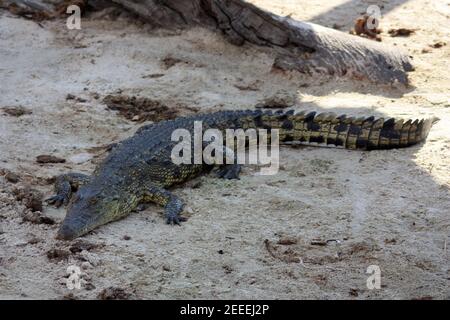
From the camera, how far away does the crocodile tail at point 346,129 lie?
605 centimetres

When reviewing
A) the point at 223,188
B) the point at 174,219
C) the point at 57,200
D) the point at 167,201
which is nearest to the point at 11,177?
the point at 57,200

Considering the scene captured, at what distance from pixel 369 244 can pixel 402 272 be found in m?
0.34

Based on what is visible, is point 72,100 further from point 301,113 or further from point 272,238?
point 272,238

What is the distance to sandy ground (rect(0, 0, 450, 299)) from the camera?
429 cm

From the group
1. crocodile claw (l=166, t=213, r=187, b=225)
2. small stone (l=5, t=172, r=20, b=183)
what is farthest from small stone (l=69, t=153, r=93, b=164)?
crocodile claw (l=166, t=213, r=187, b=225)

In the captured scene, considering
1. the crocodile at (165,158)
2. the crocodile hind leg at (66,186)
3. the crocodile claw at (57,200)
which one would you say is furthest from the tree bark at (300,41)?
the crocodile claw at (57,200)

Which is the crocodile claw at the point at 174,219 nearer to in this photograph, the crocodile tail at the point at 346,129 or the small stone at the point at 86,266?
the small stone at the point at 86,266

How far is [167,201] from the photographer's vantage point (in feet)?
17.4

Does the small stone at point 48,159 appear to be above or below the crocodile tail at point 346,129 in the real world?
below

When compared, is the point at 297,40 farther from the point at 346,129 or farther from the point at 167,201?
the point at 167,201

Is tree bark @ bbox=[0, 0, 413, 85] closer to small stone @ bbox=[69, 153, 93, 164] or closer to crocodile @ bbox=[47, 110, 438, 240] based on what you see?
crocodile @ bbox=[47, 110, 438, 240]

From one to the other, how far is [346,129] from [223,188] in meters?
1.29

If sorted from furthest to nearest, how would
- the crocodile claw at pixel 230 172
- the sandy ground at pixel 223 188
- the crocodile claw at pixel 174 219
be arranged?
the crocodile claw at pixel 230 172 < the crocodile claw at pixel 174 219 < the sandy ground at pixel 223 188
